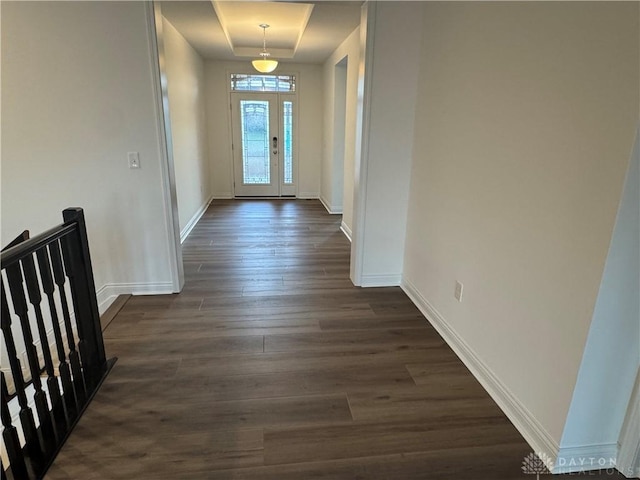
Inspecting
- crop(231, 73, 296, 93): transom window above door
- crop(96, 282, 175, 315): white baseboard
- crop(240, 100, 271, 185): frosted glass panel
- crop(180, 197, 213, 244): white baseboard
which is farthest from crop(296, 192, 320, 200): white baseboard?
crop(96, 282, 175, 315): white baseboard

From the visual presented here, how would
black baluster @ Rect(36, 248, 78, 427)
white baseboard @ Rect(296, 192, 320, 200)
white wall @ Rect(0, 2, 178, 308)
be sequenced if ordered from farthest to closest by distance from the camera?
white baseboard @ Rect(296, 192, 320, 200) → white wall @ Rect(0, 2, 178, 308) → black baluster @ Rect(36, 248, 78, 427)

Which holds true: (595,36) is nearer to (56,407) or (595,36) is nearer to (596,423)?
(596,423)

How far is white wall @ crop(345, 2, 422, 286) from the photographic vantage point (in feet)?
9.57

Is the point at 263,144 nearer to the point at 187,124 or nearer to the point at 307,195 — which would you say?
the point at 307,195

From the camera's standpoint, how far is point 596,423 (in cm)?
160

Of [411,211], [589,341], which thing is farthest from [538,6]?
[411,211]

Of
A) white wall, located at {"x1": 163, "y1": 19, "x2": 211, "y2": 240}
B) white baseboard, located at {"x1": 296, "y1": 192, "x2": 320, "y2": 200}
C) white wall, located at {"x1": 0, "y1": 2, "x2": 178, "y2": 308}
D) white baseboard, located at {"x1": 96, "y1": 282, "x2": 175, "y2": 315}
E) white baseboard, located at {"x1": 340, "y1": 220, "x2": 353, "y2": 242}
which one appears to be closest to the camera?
white wall, located at {"x1": 0, "y1": 2, "x2": 178, "y2": 308}

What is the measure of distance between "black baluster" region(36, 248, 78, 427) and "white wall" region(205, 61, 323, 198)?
5955mm

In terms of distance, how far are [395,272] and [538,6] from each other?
7.51 feet

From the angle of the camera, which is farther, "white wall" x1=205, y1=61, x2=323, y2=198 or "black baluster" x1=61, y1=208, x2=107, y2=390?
"white wall" x1=205, y1=61, x2=323, y2=198

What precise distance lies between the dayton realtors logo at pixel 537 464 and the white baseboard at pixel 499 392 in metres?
0.02

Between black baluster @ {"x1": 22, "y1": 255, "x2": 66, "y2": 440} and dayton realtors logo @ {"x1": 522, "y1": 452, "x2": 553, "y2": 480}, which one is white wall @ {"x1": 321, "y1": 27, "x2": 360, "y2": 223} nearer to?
dayton realtors logo @ {"x1": 522, "y1": 452, "x2": 553, "y2": 480}

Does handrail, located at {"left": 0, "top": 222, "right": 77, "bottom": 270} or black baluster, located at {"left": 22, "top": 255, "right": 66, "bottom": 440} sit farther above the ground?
handrail, located at {"left": 0, "top": 222, "right": 77, "bottom": 270}

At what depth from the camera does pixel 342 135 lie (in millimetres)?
6094
